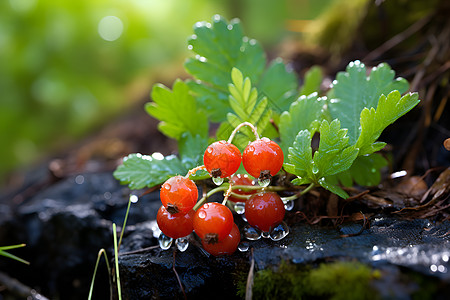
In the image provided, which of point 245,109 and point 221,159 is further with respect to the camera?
point 245,109

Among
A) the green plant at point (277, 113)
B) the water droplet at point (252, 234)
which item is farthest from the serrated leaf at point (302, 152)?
the water droplet at point (252, 234)

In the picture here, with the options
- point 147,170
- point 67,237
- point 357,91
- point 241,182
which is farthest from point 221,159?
point 67,237

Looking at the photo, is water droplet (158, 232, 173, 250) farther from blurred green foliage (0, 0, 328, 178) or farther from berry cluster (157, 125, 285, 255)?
blurred green foliage (0, 0, 328, 178)

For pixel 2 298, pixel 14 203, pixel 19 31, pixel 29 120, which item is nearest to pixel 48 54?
pixel 19 31

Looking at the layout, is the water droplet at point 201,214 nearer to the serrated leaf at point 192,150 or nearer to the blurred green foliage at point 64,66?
the serrated leaf at point 192,150

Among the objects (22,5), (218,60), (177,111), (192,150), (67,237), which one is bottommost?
(67,237)

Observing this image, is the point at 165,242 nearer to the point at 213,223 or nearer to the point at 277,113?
the point at 213,223
